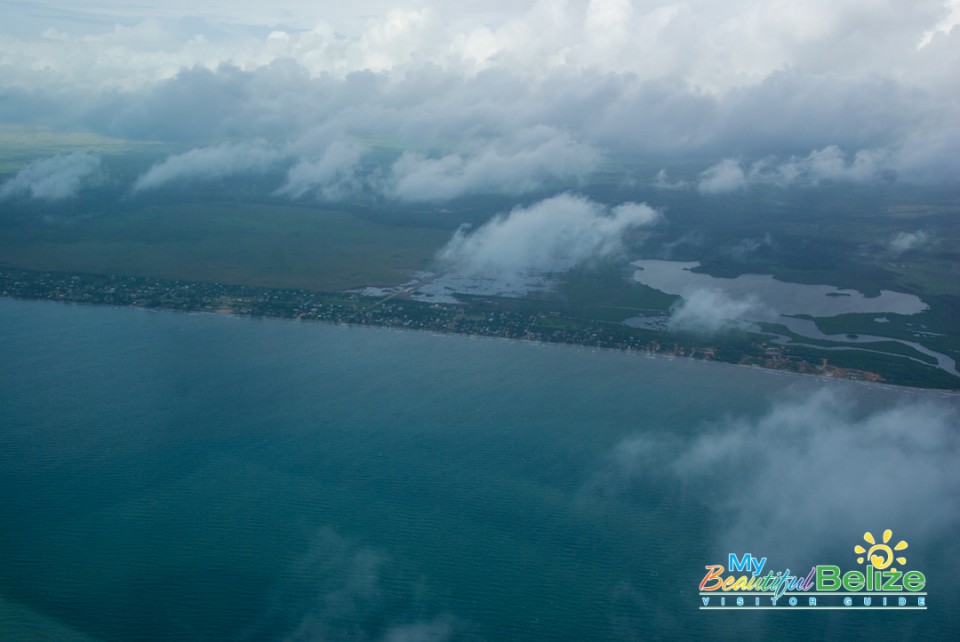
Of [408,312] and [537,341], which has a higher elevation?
[408,312]

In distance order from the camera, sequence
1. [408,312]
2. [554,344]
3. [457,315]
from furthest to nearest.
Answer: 1. [408,312]
2. [457,315]
3. [554,344]

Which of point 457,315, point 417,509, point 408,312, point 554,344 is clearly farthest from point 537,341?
point 417,509

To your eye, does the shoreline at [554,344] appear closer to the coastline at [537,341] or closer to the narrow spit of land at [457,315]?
the coastline at [537,341]

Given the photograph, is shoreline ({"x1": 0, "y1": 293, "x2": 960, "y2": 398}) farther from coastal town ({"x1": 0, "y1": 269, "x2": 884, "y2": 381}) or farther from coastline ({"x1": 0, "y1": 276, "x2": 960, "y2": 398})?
coastal town ({"x1": 0, "y1": 269, "x2": 884, "y2": 381})

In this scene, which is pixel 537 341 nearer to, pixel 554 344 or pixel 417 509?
pixel 554 344

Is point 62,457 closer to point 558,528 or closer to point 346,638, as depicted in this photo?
point 346,638

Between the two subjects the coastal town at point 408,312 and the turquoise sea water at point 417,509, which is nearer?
the turquoise sea water at point 417,509

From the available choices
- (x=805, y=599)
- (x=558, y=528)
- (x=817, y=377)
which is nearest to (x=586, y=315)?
(x=817, y=377)

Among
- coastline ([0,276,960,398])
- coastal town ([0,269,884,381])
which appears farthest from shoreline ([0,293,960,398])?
coastal town ([0,269,884,381])

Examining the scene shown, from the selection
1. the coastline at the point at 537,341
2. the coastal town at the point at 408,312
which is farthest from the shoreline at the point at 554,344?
the coastal town at the point at 408,312
